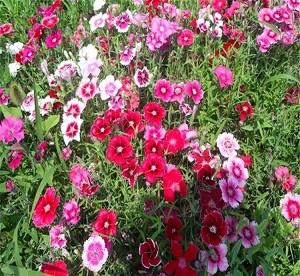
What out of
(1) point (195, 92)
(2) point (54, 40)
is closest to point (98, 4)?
(2) point (54, 40)

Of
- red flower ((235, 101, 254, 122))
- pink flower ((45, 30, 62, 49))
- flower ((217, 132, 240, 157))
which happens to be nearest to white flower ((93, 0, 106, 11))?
pink flower ((45, 30, 62, 49))

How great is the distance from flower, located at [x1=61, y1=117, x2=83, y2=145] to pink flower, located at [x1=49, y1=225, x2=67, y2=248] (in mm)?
513

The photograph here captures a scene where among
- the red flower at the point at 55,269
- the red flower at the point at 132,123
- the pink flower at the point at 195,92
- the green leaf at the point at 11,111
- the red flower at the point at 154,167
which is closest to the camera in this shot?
the red flower at the point at 55,269

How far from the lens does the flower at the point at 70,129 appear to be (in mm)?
2551

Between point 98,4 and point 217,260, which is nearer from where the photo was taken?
point 217,260

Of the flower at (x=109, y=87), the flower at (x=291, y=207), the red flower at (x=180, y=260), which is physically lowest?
the flower at (x=291, y=207)

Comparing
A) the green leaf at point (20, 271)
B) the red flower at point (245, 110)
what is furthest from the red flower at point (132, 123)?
the green leaf at point (20, 271)

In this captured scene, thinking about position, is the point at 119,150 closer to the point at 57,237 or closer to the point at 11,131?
the point at 57,237

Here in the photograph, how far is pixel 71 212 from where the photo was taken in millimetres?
2262

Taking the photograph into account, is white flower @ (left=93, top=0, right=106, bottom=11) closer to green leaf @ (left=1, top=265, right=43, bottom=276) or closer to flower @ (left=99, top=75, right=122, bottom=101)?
flower @ (left=99, top=75, right=122, bottom=101)

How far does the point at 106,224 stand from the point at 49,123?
80 cm

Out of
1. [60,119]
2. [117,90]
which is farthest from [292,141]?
[60,119]

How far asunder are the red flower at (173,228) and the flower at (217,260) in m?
0.16

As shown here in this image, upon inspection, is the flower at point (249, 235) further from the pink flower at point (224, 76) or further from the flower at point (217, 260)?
the pink flower at point (224, 76)
